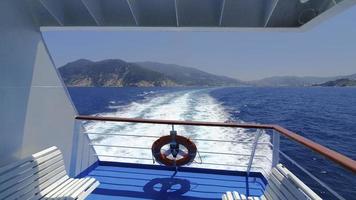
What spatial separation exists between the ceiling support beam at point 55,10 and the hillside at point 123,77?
1332 inches

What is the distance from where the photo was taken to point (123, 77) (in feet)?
122

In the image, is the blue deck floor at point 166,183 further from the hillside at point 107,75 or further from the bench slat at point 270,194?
the hillside at point 107,75

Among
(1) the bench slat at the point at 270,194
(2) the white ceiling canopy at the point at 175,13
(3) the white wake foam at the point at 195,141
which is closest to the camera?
(1) the bench slat at the point at 270,194

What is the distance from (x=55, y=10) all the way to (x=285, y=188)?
2.29 metres

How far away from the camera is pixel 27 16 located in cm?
252

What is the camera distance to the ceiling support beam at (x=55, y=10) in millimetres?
2483

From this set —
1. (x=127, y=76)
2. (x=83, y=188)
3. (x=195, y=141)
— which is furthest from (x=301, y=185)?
(x=127, y=76)

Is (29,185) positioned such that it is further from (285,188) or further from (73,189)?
(285,188)

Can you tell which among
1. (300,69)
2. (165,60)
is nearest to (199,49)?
(165,60)

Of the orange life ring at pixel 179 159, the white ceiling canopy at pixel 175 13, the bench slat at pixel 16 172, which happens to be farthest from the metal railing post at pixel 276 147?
the bench slat at pixel 16 172

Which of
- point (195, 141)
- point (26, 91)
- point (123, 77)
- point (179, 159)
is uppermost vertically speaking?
point (26, 91)

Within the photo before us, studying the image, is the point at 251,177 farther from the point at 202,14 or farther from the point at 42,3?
the point at 42,3

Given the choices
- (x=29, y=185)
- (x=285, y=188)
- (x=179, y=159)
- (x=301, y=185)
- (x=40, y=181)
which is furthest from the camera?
(x=179, y=159)

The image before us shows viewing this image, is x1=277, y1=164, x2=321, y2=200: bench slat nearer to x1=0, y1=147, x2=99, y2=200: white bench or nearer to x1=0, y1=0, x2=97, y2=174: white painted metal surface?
x1=0, y1=147, x2=99, y2=200: white bench
